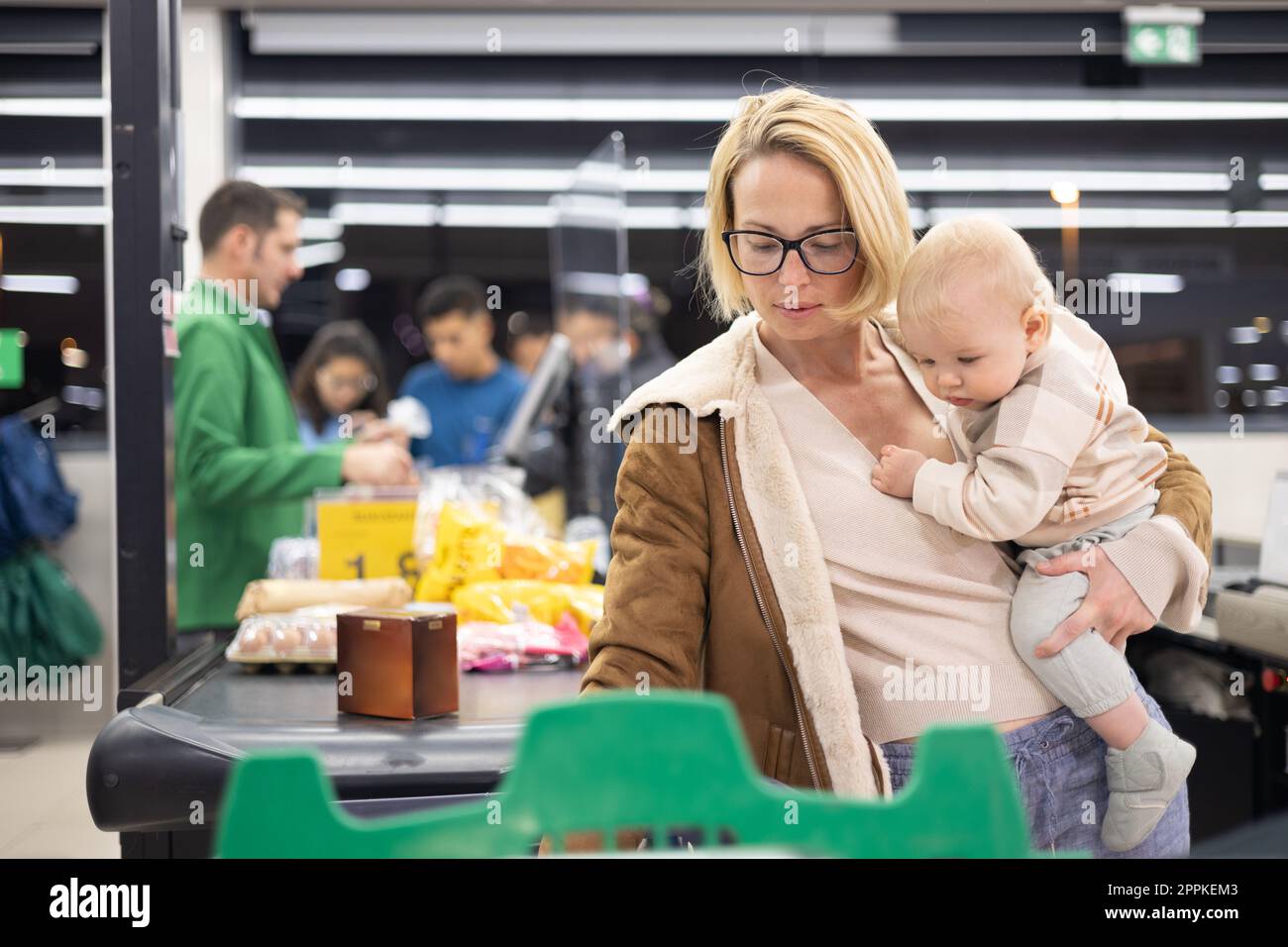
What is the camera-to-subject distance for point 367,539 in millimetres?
2348

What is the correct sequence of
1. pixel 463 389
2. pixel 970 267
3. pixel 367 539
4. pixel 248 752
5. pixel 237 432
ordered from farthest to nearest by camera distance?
pixel 463 389 → pixel 237 432 → pixel 367 539 → pixel 248 752 → pixel 970 267

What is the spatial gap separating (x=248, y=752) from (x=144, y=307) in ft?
2.71

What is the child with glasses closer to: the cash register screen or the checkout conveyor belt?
the checkout conveyor belt

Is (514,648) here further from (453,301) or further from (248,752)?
(453,301)

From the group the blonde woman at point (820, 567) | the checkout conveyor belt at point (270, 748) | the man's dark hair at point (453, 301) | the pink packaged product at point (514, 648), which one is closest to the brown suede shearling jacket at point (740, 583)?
the blonde woman at point (820, 567)

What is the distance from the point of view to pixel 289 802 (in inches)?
25.3

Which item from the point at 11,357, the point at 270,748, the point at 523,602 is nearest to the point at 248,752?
the point at 270,748

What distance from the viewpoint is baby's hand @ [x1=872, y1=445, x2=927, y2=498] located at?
4.19 feet

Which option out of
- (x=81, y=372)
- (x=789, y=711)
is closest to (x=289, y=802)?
(x=789, y=711)

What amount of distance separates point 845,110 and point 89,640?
4.54 metres

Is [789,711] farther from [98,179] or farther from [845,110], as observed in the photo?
[98,179]

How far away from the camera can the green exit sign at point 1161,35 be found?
4.93 m
